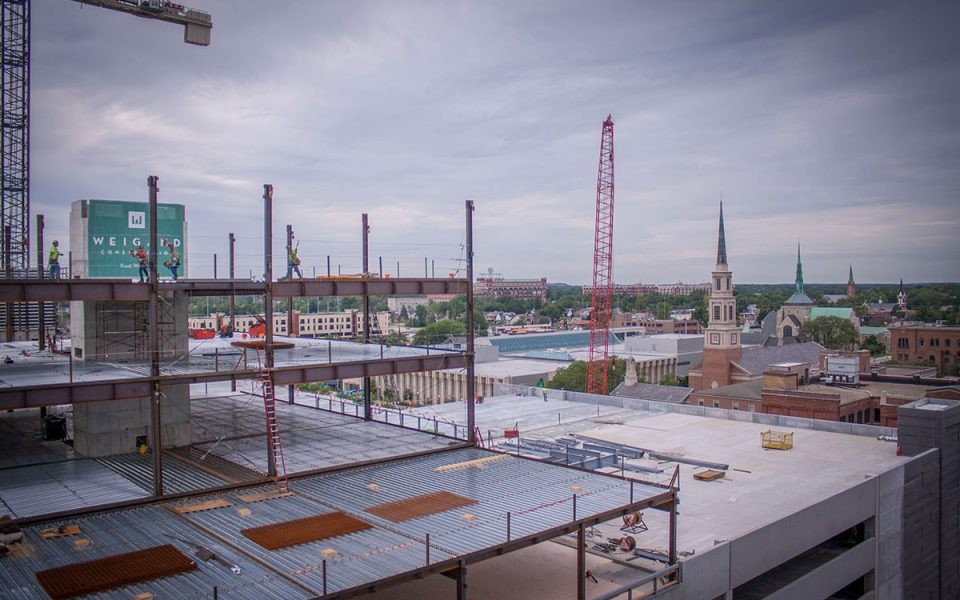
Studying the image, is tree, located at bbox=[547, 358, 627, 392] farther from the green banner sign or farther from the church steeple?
the green banner sign

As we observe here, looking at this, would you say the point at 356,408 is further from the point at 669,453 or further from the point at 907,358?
the point at 907,358

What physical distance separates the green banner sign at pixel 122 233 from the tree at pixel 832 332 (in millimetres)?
132582

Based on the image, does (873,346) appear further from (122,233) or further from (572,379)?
(122,233)

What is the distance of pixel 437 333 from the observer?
148250 millimetres

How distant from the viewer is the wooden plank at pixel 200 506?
21562 mm

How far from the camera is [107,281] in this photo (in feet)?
76.0

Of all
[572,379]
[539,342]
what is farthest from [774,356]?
[539,342]

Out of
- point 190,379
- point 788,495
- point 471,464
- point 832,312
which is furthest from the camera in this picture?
point 832,312

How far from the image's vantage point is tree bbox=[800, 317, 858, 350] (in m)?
141

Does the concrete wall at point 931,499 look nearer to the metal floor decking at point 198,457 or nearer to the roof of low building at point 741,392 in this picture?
the metal floor decking at point 198,457

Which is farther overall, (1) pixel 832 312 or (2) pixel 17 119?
(1) pixel 832 312

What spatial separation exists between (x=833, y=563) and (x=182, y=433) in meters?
26.7

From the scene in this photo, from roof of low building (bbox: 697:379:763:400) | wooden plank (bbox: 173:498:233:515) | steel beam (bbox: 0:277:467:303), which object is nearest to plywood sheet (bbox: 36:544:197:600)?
wooden plank (bbox: 173:498:233:515)

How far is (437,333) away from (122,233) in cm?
11280
